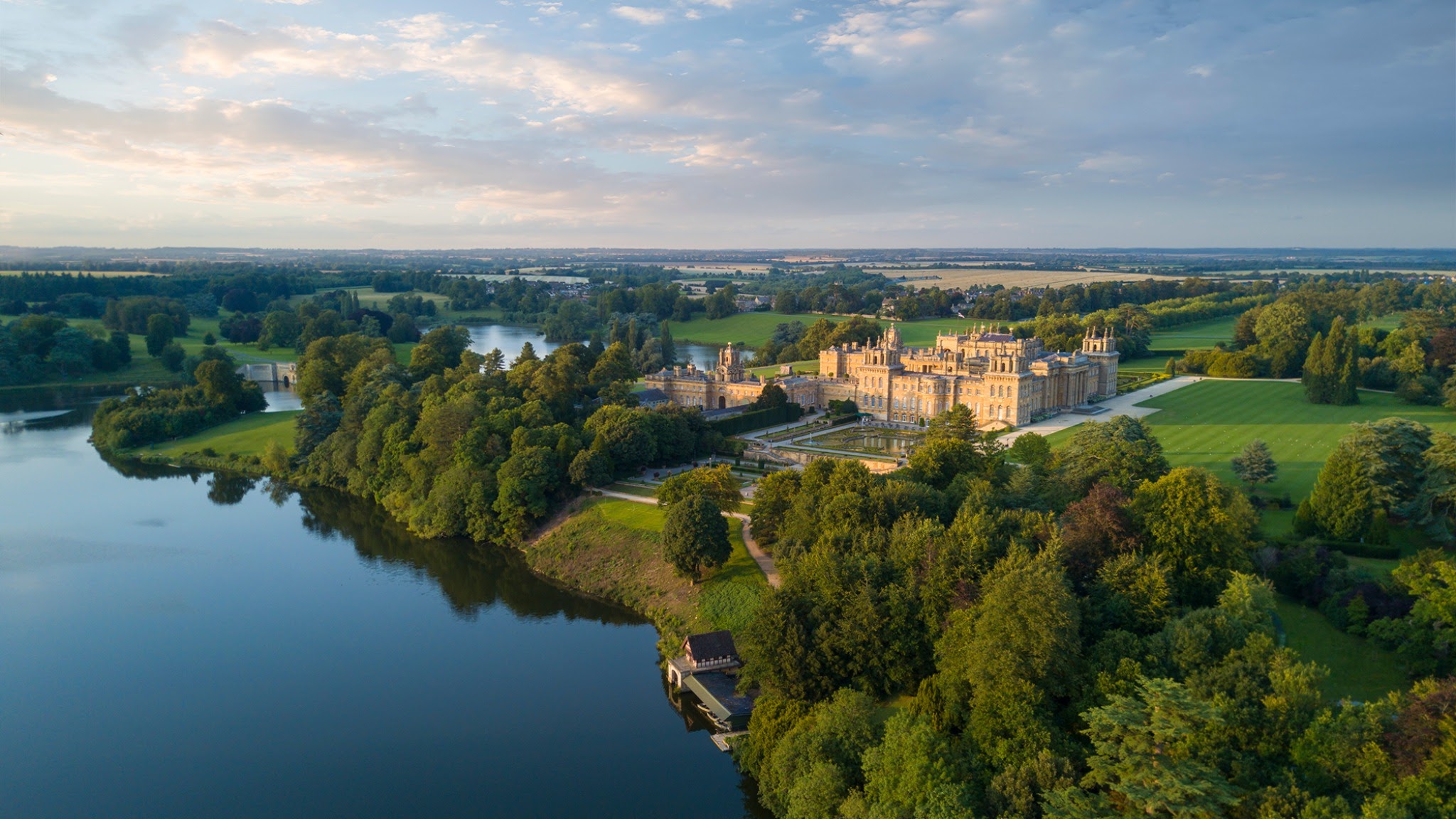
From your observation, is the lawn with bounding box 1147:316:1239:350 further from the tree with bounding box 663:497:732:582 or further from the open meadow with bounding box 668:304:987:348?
the tree with bounding box 663:497:732:582

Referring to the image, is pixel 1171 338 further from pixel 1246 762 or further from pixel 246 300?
pixel 246 300

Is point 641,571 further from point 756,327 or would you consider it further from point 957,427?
point 756,327

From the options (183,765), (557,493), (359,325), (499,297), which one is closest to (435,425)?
(557,493)

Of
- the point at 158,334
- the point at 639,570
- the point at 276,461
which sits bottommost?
the point at 639,570

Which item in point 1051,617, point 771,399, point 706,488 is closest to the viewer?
point 1051,617

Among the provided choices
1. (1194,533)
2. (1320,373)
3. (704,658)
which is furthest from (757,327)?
(1194,533)

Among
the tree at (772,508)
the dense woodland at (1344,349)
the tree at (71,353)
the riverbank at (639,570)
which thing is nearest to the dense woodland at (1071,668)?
the riverbank at (639,570)

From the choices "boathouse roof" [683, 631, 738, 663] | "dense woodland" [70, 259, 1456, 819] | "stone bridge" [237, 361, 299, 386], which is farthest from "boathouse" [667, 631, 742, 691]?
"stone bridge" [237, 361, 299, 386]
